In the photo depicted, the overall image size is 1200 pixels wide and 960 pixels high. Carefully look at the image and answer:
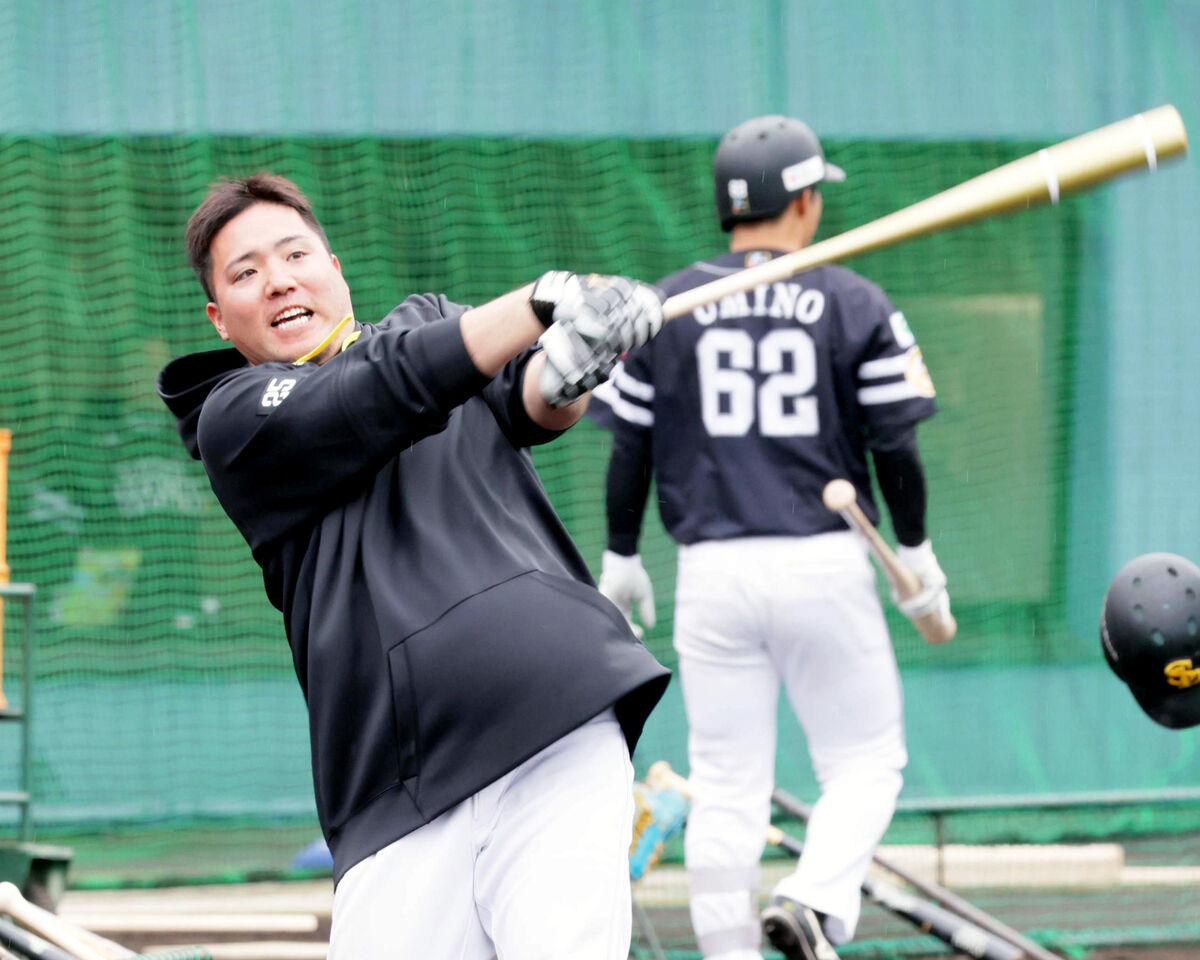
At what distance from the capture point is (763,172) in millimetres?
3807

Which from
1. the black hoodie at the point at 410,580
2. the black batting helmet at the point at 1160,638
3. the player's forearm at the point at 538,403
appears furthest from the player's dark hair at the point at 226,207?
the black batting helmet at the point at 1160,638

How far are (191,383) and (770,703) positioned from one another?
1.96 m

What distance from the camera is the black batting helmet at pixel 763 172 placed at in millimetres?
3812

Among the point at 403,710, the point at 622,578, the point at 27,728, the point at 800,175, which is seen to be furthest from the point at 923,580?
the point at 27,728

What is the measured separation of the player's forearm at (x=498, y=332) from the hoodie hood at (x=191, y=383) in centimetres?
49

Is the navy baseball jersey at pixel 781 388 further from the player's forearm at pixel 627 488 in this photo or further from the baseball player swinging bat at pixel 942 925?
the baseball player swinging bat at pixel 942 925

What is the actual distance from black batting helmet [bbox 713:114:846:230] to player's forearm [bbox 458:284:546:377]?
1960 mm

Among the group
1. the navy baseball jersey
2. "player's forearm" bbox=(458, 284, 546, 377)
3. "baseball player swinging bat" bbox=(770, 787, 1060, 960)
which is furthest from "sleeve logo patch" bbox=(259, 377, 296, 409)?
"baseball player swinging bat" bbox=(770, 787, 1060, 960)

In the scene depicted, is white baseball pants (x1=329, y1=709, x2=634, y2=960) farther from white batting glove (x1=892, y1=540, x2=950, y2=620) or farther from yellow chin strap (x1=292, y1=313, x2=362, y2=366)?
white batting glove (x1=892, y1=540, x2=950, y2=620)

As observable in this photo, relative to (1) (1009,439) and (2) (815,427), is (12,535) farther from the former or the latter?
(1) (1009,439)

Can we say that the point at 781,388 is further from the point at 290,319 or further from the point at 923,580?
the point at 290,319

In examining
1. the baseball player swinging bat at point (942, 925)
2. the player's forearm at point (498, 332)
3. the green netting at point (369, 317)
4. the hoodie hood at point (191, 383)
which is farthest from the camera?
the green netting at point (369, 317)

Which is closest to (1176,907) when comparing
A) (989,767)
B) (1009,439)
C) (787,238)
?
(989,767)

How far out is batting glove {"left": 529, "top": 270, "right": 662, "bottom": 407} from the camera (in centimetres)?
195
